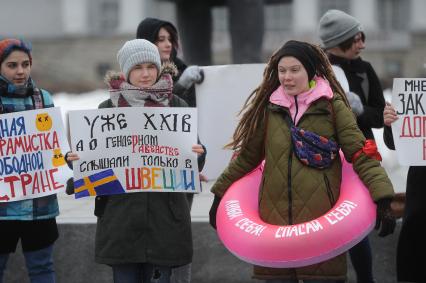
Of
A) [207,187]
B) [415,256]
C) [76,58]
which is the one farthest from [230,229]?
[76,58]

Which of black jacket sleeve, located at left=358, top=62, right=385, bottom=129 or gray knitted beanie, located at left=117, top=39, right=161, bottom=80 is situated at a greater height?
gray knitted beanie, located at left=117, top=39, right=161, bottom=80

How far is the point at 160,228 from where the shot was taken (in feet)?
13.4

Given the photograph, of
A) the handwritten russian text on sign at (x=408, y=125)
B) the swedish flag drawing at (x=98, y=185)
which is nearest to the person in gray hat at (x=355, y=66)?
the handwritten russian text on sign at (x=408, y=125)

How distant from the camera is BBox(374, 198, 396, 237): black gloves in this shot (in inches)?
143

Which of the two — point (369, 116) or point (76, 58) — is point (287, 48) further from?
point (76, 58)

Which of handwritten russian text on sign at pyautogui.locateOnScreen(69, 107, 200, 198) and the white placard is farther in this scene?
the white placard

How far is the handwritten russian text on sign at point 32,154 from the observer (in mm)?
4375

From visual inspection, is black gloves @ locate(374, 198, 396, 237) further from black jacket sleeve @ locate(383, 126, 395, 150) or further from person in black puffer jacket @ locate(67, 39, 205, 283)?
person in black puffer jacket @ locate(67, 39, 205, 283)

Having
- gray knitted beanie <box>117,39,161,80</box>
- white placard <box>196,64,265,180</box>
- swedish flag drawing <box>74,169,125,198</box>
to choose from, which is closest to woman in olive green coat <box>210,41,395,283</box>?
gray knitted beanie <box>117,39,161,80</box>

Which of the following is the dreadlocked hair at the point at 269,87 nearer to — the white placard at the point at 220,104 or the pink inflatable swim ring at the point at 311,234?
the pink inflatable swim ring at the point at 311,234

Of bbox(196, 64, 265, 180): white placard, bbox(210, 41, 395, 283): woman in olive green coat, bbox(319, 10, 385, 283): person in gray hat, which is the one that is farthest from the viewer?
bbox(196, 64, 265, 180): white placard

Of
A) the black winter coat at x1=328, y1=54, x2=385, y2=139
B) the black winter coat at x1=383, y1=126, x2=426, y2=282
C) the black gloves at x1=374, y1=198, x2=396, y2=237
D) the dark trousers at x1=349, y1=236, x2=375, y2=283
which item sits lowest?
the dark trousers at x1=349, y1=236, x2=375, y2=283

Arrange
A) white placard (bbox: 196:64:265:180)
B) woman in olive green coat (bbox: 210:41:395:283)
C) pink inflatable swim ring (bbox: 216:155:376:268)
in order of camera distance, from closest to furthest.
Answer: pink inflatable swim ring (bbox: 216:155:376:268), woman in olive green coat (bbox: 210:41:395:283), white placard (bbox: 196:64:265:180)

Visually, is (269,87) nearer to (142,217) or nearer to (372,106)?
(142,217)
